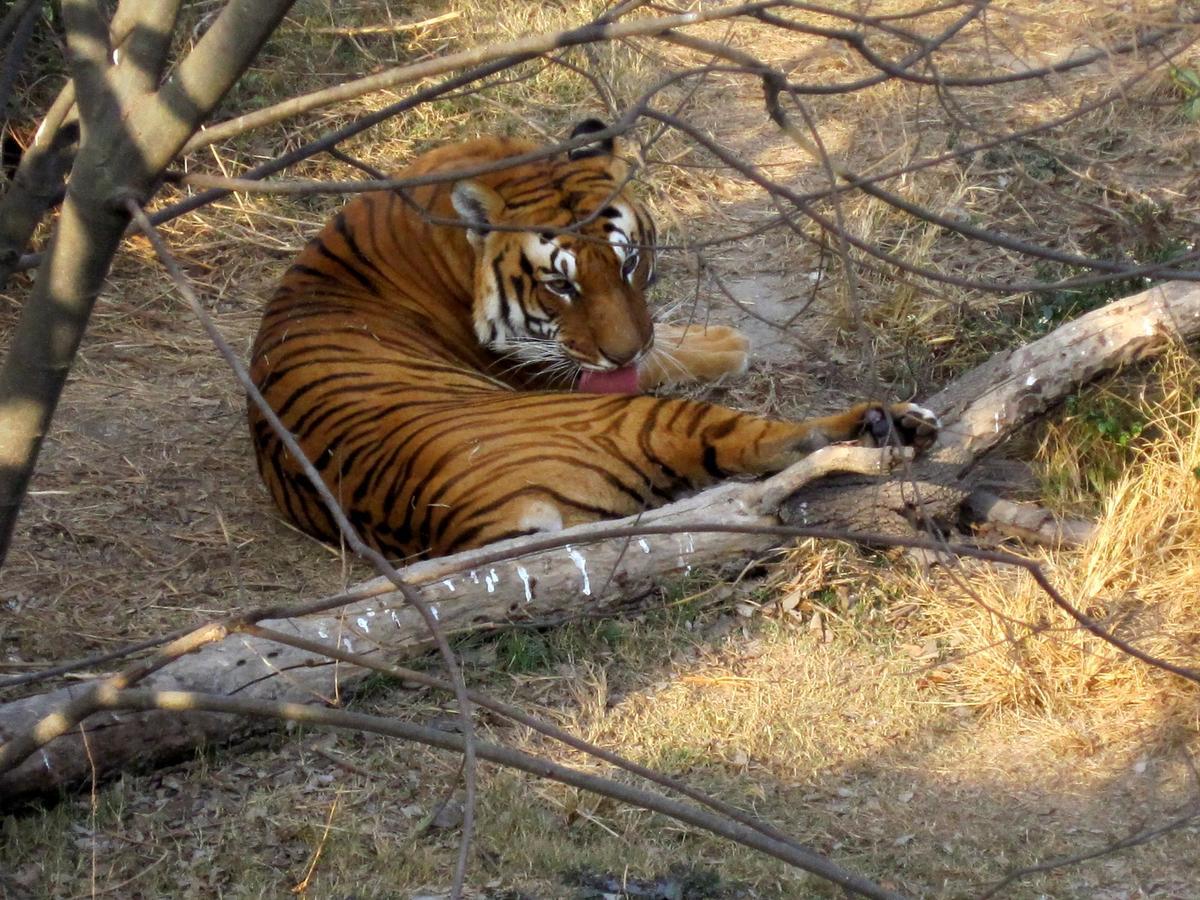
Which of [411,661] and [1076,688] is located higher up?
[411,661]

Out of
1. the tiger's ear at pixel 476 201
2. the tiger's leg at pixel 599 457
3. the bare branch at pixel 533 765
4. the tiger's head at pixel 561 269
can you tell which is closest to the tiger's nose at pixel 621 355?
the tiger's head at pixel 561 269

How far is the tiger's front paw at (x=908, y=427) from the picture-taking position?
3.89 meters

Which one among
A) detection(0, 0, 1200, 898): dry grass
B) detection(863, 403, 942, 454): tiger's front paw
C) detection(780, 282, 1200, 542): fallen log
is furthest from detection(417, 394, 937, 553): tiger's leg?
detection(0, 0, 1200, 898): dry grass

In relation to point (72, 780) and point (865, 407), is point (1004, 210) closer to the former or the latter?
point (865, 407)

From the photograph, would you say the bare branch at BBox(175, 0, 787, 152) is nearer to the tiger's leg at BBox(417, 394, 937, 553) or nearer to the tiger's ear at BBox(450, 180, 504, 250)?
the tiger's leg at BBox(417, 394, 937, 553)

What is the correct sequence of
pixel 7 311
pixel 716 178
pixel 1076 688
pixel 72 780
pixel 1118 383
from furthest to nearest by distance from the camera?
pixel 716 178, pixel 7 311, pixel 1118 383, pixel 1076 688, pixel 72 780

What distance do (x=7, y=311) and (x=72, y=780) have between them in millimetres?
3145

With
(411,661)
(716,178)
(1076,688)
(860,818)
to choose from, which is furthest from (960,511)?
(716,178)

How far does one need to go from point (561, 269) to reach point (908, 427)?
123cm

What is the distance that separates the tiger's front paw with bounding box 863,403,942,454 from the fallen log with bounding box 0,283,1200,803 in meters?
0.07

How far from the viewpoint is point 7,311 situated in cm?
571

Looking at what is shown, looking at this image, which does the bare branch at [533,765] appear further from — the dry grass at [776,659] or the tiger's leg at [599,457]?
the tiger's leg at [599,457]

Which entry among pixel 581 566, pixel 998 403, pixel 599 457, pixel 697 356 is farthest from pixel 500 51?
pixel 697 356

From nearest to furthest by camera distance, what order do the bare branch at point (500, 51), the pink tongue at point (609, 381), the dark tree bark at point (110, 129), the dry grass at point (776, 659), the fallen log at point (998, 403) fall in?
1. the bare branch at point (500, 51)
2. the dark tree bark at point (110, 129)
3. the dry grass at point (776, 659)
4. the fallen log at point (998, 403)
5. the pink tongue at point (609, 381)
